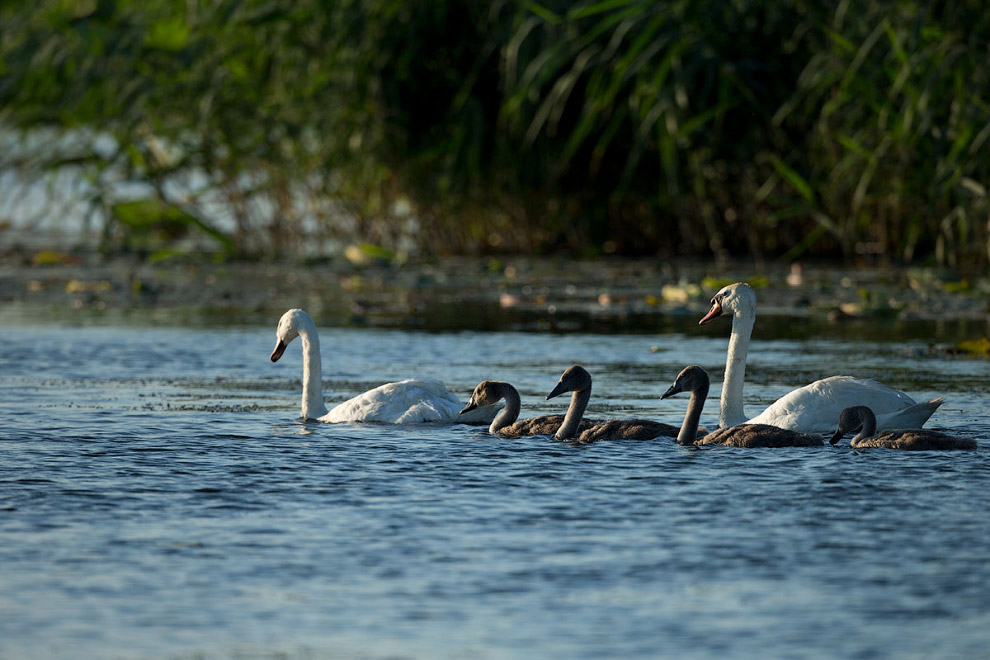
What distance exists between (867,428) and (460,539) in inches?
83.6

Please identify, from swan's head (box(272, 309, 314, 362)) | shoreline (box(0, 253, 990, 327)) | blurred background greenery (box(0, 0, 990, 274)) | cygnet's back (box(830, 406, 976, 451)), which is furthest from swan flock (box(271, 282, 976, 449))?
blurred background greenery (box(0, 0, 990, 274))

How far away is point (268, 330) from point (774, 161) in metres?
4.47

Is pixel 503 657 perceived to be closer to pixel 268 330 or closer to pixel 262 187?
pixel 268 330

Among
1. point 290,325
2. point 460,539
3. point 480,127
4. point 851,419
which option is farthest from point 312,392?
point 480,127

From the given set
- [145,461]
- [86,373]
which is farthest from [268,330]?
[145,461]

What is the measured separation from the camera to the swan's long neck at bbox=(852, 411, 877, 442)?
6277 millimetres

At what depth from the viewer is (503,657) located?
12.2ft

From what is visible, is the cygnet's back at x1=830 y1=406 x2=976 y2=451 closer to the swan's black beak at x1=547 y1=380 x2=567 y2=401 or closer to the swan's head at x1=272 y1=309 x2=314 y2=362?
the swan's black beak at x1=547 y1=380 x2=567 y2=401

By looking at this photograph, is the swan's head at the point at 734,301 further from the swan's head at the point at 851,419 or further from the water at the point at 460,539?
the swan's head at the point at 851,419

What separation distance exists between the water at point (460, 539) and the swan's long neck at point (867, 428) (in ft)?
0.56

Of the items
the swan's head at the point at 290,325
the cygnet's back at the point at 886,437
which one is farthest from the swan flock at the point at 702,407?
the swan's head at the point at 290,325

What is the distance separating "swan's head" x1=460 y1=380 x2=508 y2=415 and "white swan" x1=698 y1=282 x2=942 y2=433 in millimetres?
907

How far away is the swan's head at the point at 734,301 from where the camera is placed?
23.8 feet

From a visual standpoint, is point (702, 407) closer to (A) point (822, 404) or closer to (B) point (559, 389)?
(A) point (822, 404)
